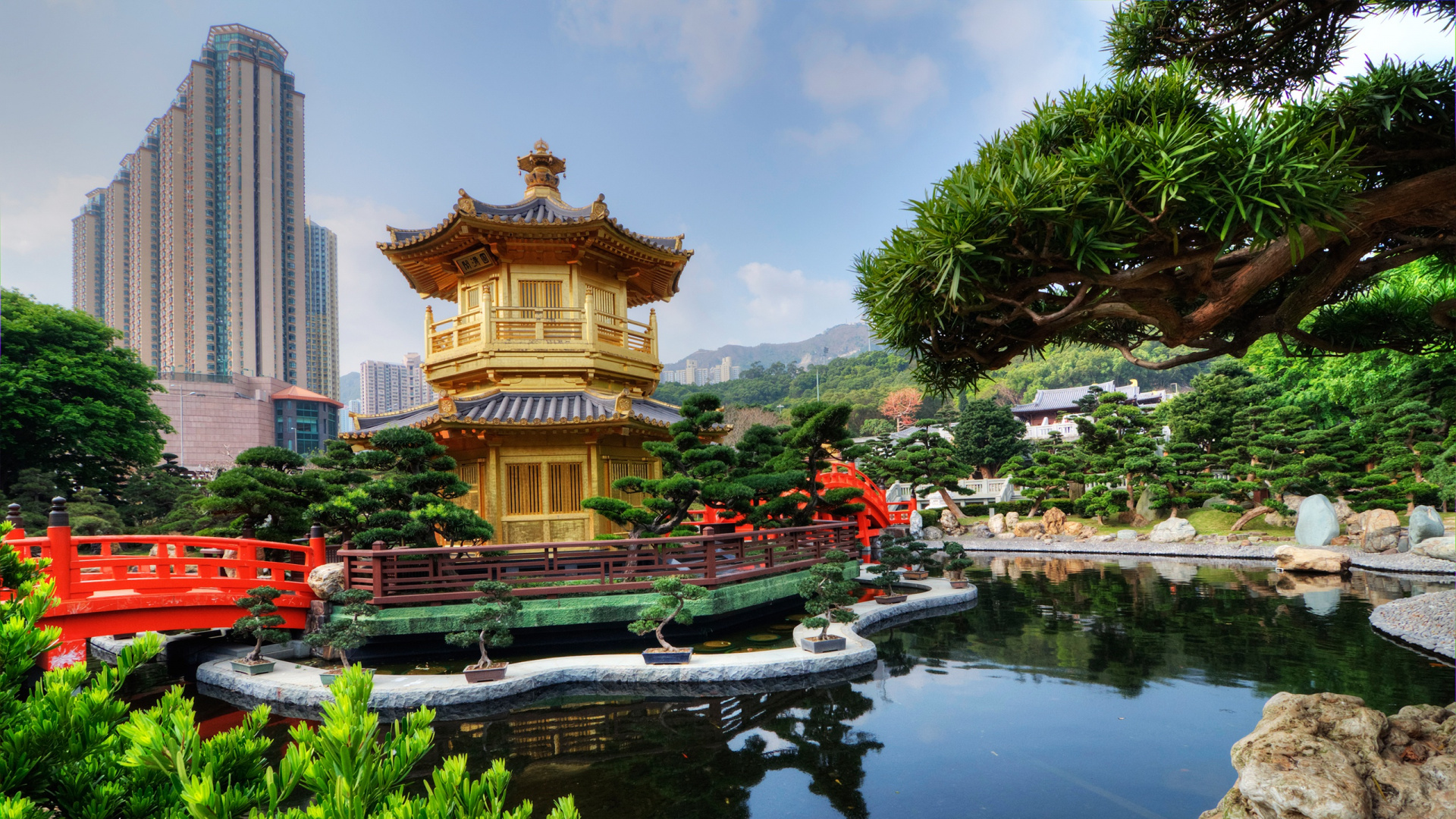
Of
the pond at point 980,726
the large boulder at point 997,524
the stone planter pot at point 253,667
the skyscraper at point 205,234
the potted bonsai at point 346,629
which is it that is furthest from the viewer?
the skyscraper at point 205,234

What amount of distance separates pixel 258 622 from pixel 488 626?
2.90 meters

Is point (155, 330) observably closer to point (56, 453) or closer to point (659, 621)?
point (56, 453)

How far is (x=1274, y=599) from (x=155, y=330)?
212ft

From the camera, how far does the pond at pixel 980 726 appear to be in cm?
480

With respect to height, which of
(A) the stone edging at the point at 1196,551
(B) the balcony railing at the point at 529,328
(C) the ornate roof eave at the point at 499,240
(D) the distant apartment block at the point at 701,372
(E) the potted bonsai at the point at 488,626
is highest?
(D) the distant apartment block at the point at 701,372

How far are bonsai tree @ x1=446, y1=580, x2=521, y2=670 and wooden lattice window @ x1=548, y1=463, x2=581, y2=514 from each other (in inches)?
141

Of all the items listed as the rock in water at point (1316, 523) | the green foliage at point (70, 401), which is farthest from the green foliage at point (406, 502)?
the rock in water at point (1316, 523)

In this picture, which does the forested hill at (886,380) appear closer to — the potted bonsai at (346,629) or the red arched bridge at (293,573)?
the red arched bridge at (293,573)

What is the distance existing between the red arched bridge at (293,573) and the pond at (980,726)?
1436 millimetres

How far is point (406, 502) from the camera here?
30.7ft

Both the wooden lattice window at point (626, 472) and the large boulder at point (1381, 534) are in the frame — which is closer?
the wooden lattice window at point (626, 472)

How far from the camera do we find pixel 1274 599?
11.6 meters

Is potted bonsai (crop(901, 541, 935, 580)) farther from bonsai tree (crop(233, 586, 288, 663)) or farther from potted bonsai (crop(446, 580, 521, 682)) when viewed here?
bonsai tree (crop(233, 586, 288, 663))

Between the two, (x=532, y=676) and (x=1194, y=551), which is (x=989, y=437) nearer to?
(x=1194, y=551)
